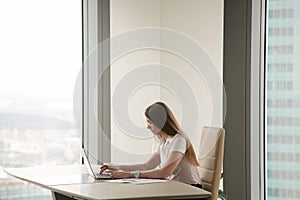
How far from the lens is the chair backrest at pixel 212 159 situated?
12.5ft

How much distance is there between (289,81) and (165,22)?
137 centimetres

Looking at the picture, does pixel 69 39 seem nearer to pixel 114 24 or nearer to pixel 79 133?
pixel 114 24

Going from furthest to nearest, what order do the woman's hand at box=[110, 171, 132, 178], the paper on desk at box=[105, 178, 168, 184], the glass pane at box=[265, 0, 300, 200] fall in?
the glass pane at box=[265, 0, 300, 200] → the woman's hand at box=[110, 171, 132, 178] → the paper on desk at box=[105, 178, 168, 184]

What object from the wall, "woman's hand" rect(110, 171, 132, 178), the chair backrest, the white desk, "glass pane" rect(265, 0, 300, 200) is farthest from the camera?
Answer: the wall

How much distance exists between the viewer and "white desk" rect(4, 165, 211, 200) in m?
3.09

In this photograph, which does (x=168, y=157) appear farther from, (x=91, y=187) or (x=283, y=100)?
(x=283, y=100)

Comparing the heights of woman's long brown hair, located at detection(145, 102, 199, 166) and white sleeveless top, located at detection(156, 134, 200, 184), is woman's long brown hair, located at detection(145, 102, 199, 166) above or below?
above

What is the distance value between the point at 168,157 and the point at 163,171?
12cm

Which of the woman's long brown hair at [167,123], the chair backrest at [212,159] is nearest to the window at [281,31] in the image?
→ the chair backrest at [212,159]

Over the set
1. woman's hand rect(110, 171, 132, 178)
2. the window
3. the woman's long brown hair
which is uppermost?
the window

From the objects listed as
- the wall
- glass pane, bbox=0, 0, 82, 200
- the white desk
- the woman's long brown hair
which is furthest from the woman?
glass pane, bbox=0, 0, 82, 200

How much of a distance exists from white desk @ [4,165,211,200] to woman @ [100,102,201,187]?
23 cm

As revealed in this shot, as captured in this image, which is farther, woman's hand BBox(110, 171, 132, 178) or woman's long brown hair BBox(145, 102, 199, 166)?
woman's long brown hair BBox(145, 102, 199, 166)

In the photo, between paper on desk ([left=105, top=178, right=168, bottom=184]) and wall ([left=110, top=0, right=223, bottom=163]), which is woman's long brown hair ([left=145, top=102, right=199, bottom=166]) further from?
wall ([left=110, top=0, right=223, bottom=163])
